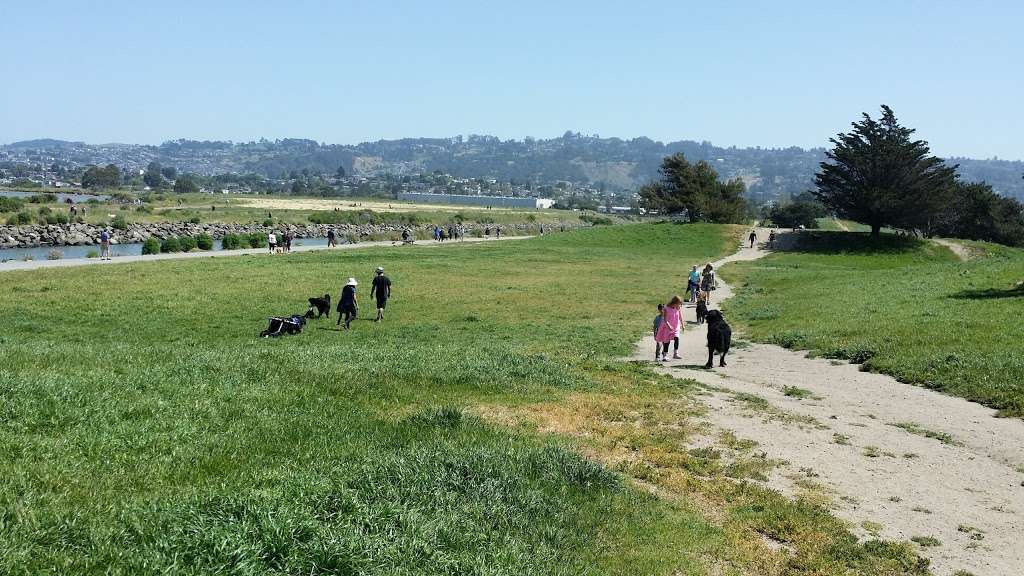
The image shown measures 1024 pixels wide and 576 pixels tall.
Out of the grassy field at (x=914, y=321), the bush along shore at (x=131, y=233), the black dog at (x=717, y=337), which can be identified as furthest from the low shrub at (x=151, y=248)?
the black dog at (x=717, y=337)

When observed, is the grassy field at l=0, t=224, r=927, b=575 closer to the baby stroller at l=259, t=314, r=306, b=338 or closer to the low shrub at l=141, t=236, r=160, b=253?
the baby stroller at l=259, t=314, r=306, b=338

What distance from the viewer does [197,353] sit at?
47.2 feet

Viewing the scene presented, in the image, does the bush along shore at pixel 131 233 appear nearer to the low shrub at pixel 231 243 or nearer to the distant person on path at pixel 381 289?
the low shrub at pixel 231 243

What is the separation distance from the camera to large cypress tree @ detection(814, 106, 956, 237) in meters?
59.6

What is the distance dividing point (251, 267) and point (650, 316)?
2127cm

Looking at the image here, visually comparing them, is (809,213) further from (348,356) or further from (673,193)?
(348,356)

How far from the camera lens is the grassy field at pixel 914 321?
49.4 ft

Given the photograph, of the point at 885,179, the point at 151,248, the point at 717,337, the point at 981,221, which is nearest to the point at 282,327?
the point at 717,337

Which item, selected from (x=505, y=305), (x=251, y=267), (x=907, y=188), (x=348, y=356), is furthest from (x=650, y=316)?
(x=907, y=188)

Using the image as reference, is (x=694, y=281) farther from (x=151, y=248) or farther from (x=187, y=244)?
(x=187, y=244)

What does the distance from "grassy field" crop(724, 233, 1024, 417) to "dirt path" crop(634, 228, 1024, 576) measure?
2.47ft

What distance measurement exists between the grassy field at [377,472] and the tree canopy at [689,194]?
65985mm

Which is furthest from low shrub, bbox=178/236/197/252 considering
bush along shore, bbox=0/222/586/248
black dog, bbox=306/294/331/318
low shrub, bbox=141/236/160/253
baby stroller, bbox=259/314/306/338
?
baby stroller, bbox=259/314/306/338

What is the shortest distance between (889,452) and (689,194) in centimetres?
7323
